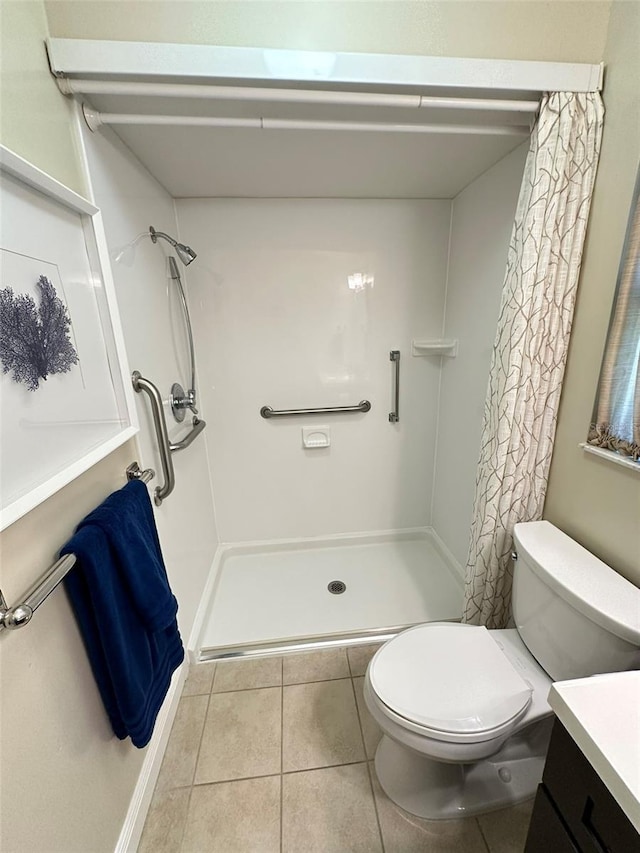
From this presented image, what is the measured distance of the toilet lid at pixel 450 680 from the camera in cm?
96

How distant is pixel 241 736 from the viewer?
1.32 metres

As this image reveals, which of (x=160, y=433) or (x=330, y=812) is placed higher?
(x=160, y=433)

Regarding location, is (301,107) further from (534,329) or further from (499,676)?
(499,676)

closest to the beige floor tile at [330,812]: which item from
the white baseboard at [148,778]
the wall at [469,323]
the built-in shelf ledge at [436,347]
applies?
the white baseboard at [148,778]

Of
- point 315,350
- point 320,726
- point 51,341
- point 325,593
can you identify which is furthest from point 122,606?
point 315,350

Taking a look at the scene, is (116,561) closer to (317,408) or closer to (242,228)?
(317,408)

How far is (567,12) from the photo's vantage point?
97cm

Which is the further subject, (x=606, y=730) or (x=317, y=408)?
(x=317, y=408)

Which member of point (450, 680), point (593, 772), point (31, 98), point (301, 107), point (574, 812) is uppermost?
point (301, 107)

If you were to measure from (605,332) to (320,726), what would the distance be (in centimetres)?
169

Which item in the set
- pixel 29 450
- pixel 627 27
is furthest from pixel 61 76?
pixel 627 27

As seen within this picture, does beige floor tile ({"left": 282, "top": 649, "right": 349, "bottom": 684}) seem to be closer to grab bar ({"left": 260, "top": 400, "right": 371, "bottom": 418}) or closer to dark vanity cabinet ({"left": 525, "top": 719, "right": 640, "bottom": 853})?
dark vanity cabinet ({"left": 525, "top": 719, "right": 640, "bottom": 853})

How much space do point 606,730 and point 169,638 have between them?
3.61ft

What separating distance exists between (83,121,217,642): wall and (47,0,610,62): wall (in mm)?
274
